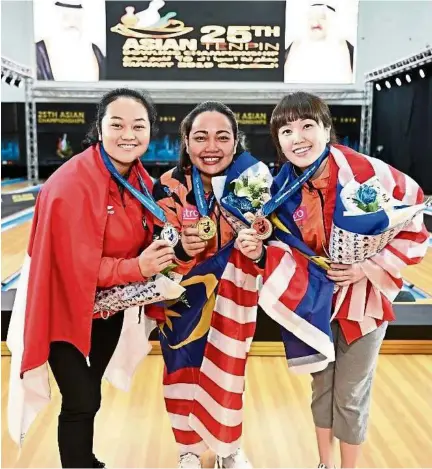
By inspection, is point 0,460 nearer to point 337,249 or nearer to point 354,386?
point 354,386

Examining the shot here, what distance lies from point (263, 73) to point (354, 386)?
368 inches

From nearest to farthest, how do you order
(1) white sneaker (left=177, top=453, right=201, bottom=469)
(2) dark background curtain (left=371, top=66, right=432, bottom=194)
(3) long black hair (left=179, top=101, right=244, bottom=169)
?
1. (3) long black hair (left=179, top=101, right=244, bottom=169)
2. (1) white sneaker (left=177, top=453, right=201, bottom=469)
3. (2) dark background curtain (left=371, top=66, right=432, bottom=194)

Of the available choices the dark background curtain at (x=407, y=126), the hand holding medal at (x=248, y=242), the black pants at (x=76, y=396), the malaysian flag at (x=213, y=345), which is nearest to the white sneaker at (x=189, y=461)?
the malaysian flag at (x=213, y=345)

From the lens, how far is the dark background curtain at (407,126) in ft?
31.4

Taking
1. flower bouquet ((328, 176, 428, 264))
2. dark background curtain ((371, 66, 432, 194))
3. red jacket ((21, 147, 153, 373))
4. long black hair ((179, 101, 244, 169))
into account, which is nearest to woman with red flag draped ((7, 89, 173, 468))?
red jacket ((21, 147, 153, 373))

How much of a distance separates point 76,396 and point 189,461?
591 mm

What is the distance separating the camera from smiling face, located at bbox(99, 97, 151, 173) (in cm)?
168

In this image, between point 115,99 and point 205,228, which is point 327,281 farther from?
point 115,99

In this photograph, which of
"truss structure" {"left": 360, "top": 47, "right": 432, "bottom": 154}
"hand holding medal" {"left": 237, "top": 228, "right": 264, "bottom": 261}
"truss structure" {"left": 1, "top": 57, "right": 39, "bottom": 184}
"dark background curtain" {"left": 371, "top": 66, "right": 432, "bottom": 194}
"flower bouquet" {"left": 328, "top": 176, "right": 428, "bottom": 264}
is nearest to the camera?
"flower bouquet" {"left": 328, "top": 176, "right": 428, "bottom": 264}

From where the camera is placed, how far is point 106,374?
191cm

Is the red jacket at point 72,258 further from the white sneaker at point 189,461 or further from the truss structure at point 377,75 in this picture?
the truss structure at point 377,75

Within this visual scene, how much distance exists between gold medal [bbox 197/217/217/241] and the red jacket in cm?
23

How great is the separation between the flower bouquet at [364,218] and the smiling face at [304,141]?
0.44 feet

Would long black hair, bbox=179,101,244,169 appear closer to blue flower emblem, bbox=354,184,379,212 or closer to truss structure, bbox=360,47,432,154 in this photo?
blue flower emblem, bbox=354,184,379,212
